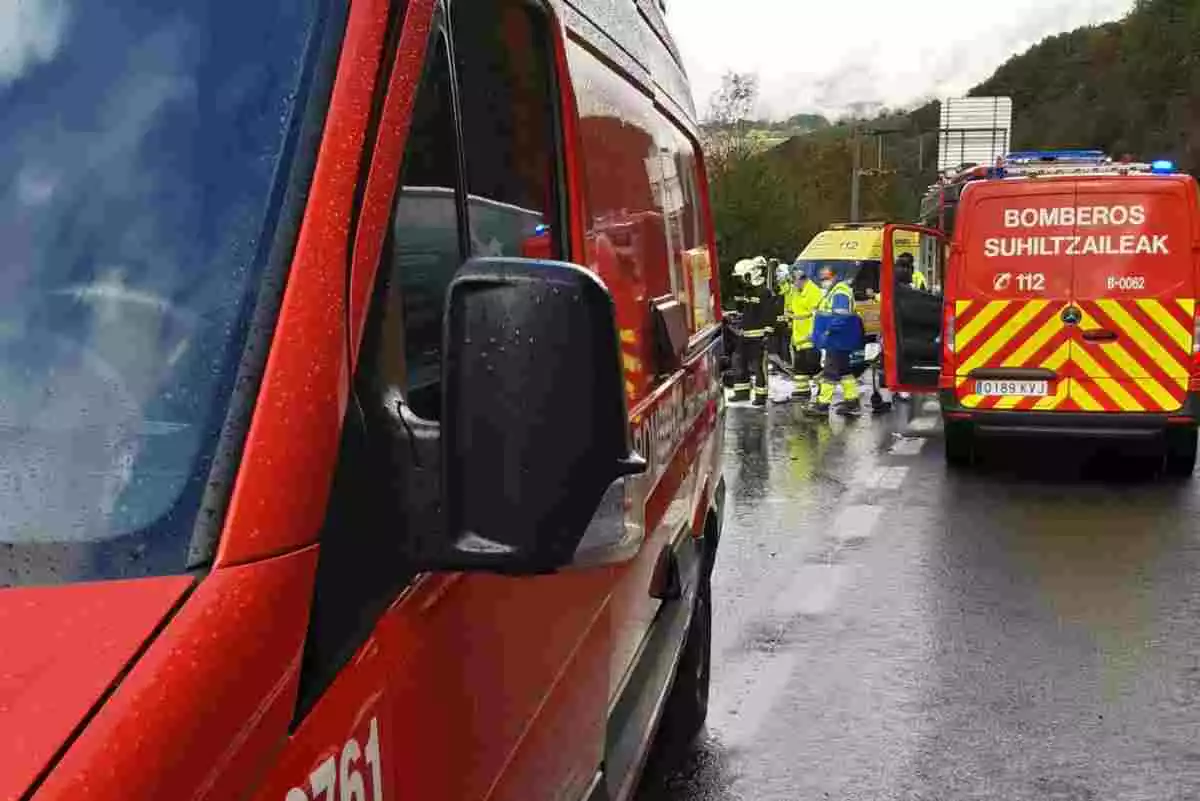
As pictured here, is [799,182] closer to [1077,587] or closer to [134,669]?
[1077,587]

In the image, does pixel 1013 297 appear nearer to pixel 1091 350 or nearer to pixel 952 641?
pixel 1091 350

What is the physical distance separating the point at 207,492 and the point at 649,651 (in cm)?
223

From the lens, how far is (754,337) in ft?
48.7

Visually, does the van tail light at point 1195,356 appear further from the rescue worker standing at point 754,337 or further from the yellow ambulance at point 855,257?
the yellow ambulance at point 855,257

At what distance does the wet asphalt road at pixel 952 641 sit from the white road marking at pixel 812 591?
0.02 metres

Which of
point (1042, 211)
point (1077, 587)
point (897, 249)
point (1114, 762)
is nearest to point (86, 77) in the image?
point (1114, 762)

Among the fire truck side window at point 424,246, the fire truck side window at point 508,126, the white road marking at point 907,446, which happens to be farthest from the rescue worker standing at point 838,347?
the fire truck side window at point 424,246

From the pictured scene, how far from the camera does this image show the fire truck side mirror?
1397 mm

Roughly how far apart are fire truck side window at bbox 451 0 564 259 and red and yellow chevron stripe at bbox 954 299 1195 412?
8.13 meters

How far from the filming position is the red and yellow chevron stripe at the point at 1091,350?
9.79 m

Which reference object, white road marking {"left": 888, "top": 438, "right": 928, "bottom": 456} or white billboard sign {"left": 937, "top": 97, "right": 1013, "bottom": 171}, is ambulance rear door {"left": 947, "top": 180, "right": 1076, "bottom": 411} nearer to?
white road marking {"left": 888, "top": 438, "right": 928, "bottom": 456}

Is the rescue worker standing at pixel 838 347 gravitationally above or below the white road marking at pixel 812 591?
below

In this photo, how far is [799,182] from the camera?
46250mm

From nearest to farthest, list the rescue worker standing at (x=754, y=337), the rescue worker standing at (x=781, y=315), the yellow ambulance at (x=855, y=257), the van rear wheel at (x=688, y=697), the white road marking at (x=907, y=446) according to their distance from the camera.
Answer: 1. the van rear wheel at (x=688, y=697)
2. the white road marking at (x=907, y=446)
3. the rescue worker standing at (x=754, y=337)
4. the rescue worker standing at (x=781, y=315)
5. the yellow ambulance at (x=855, y=257)
